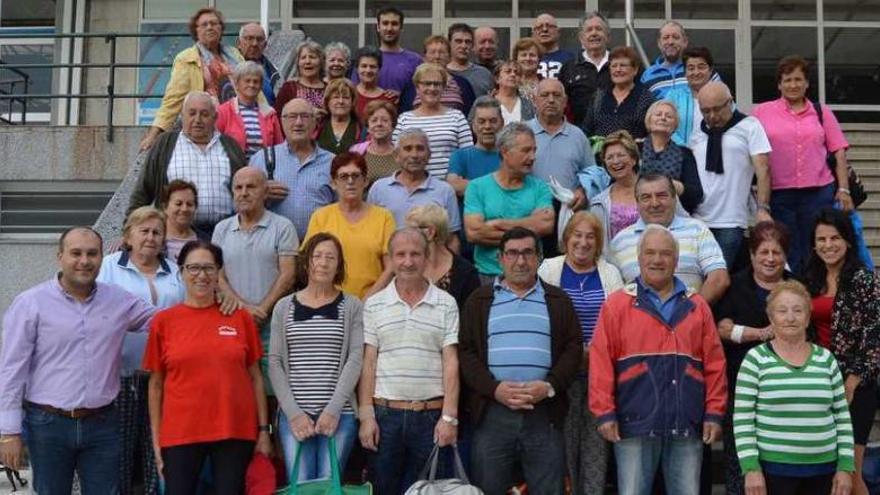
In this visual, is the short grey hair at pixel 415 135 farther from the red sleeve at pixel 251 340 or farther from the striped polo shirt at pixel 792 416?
the striped polo shirt at pixel 792 416

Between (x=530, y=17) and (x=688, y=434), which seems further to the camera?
(x=530, y=17)

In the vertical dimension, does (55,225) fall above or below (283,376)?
above

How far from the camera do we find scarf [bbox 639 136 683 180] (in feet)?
23.3

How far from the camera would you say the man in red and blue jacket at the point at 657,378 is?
551 cm

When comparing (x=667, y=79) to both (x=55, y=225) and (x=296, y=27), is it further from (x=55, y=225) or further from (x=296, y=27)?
(x=296, y=27)

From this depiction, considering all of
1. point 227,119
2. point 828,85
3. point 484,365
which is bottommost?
point 484,365

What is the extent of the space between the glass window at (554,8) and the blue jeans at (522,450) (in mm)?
10608

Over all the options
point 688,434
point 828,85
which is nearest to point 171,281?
point 688,434

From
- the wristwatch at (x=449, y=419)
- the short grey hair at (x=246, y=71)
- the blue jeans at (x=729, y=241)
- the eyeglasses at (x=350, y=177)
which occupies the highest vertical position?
the short grey hair at (x=246, y=71)

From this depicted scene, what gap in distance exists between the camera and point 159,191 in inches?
279

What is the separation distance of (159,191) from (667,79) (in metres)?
3.93

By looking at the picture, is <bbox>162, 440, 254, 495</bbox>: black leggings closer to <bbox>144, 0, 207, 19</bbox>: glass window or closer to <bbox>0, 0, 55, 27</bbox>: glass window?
<bbox>144, 0, 207, 19</bbox>: glass window

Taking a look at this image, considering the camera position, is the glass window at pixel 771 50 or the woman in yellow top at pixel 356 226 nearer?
the woman in yellow top at pixel 356 226

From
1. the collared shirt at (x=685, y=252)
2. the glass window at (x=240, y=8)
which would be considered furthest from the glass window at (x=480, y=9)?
the collared shirt at (x=685, y=252)
